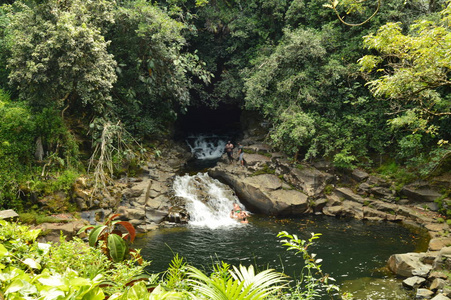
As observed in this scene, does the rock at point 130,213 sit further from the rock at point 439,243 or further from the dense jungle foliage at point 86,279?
the rock at point 439,243

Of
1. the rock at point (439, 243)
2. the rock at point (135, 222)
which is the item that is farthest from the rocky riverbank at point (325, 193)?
the rock at point (135, 222)

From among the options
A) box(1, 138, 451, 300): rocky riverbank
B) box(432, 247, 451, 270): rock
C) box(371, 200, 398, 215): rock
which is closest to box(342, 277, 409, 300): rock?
box(432, 247, 451, 270): rock

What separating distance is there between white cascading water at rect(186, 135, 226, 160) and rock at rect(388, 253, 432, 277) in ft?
41.2

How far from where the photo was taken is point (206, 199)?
1310cm

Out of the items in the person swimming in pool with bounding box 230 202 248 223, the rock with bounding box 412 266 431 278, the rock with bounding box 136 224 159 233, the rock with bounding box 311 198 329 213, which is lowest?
the rock with bounding box 136 224 159 233

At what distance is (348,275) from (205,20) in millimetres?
15700

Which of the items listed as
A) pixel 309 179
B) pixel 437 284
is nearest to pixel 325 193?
pixel 309 179

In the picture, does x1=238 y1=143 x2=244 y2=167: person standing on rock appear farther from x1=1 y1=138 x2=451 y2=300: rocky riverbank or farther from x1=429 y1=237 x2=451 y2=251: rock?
x1=429 y1=237 x2=451 y2=251: rock

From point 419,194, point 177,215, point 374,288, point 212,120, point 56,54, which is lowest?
point 177,215

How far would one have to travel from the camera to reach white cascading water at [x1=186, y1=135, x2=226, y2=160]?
19016 mm

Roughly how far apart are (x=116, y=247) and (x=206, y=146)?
1684 cm

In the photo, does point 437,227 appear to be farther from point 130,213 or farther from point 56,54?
point 56,54

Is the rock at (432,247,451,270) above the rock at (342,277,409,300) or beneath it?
above

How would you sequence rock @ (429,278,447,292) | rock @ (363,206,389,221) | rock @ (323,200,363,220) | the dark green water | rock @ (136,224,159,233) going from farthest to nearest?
rock @ (323,200,363,220)
rock @ (363,206,389,221)
rock @ (136,224,159,233)
the dark green water
rock @ (429,278,447,292)
